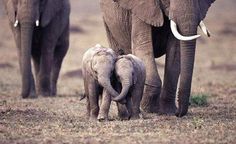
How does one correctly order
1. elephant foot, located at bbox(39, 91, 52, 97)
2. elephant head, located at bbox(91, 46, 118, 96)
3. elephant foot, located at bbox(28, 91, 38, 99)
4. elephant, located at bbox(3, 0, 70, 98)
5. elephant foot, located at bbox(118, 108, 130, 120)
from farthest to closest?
1. elephant foot, located at bbox(39, 91, 52, 97)
2. elephant foot, located at bbox(28, 91, 38, 99)
3. elephant, located at bbox(3, 0, 70, 98)
4. elephant foot, located at bbox(118, 108, 130, 120)
5. elephant head, located at bbox(91, 46, 118, 96)

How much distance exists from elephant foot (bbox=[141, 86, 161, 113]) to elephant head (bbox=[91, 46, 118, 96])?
1.33 metres

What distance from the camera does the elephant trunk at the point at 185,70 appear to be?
1134 centimetres

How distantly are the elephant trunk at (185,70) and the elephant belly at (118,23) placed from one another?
229 cm

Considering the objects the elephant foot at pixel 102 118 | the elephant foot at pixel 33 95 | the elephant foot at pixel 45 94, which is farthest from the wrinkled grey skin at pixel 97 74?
the elephant foot at pixel 45 94

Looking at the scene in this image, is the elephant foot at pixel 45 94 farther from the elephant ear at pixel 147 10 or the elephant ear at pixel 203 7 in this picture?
the elephant ear at pixel 203 7

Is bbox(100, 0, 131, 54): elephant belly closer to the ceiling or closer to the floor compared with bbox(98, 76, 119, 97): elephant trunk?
closer to the ceiling

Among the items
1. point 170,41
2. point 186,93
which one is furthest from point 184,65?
point 170,41

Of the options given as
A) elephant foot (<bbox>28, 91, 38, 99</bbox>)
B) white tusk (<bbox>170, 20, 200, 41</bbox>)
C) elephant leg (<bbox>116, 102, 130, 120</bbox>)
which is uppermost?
white tusk (<bbox>170, 20, 200, 41</bbox>)

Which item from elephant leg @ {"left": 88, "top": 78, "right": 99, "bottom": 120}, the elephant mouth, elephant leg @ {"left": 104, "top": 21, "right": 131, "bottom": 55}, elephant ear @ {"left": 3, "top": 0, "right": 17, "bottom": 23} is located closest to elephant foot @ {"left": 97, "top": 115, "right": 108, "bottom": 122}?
elephant leg @ {"left": 88, "top": 78, "right": 99, "bottom": 120}

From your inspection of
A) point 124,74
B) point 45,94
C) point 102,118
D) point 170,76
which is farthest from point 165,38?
point 45,94

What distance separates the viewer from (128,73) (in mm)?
11195

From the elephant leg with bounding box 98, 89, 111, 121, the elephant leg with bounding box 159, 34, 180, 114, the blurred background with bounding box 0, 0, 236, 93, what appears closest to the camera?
the elephant leg with bounding box 98, 89, 111, 121

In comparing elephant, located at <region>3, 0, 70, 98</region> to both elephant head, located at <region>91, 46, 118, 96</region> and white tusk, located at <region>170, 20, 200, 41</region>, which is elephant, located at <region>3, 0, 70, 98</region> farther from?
white tusk, located at <region>170, 20, 200, 41</region>

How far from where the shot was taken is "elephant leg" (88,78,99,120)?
11414mm
